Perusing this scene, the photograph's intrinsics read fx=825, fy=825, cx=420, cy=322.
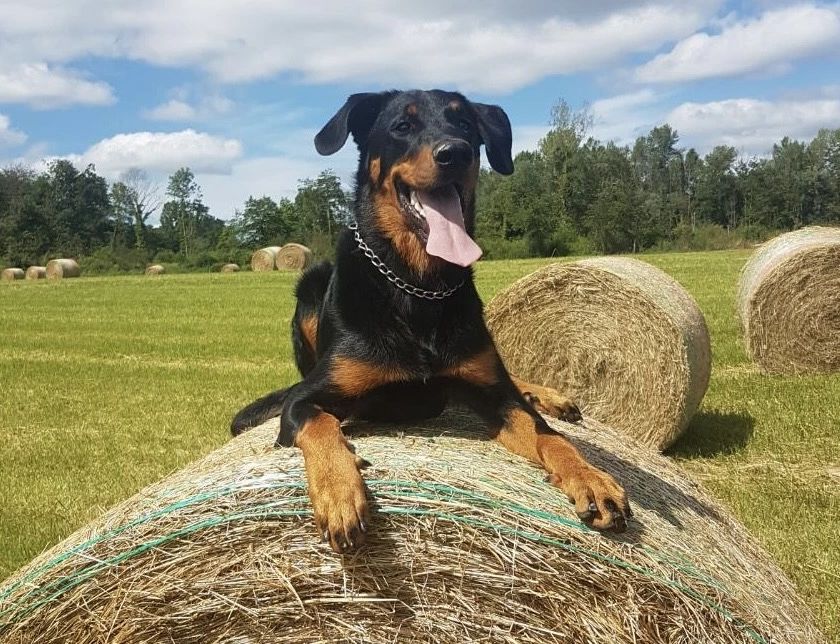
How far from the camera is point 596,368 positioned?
696 cm

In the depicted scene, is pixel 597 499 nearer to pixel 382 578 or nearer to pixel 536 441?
pixel 536 441

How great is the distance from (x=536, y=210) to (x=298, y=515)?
54.4 m

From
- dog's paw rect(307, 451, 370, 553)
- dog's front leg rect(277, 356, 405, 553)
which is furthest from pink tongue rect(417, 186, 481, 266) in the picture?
dog's paw rect(307, 451, 370, 553)

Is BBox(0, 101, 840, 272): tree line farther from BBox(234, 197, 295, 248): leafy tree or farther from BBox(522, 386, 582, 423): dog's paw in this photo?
BBox(522, 386, 582, 423): dog's paw

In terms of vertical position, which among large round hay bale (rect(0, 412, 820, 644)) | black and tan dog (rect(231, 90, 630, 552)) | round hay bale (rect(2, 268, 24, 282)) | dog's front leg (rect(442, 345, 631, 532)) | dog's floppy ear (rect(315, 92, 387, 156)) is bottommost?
round hay bale (rect(2, 268, 24, 282))

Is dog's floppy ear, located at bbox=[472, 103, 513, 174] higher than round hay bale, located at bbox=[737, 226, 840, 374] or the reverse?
higher

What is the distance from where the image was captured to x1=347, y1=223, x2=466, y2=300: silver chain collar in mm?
3547

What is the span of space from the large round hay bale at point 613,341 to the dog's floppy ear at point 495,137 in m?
2.92

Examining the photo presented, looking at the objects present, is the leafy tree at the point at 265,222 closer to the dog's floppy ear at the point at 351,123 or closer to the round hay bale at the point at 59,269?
the round hay bale at the point at 59,269

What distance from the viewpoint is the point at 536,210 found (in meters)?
55.8

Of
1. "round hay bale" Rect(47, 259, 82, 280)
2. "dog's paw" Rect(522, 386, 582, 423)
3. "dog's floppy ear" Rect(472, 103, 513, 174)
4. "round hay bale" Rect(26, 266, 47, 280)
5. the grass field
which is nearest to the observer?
"dog's floppy ear" Rect(472, 103, 513, 174)

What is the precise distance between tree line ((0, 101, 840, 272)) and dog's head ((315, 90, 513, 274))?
3996 centimetres

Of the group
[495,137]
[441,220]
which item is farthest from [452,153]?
[495,137]

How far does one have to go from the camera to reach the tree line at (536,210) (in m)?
54.5
